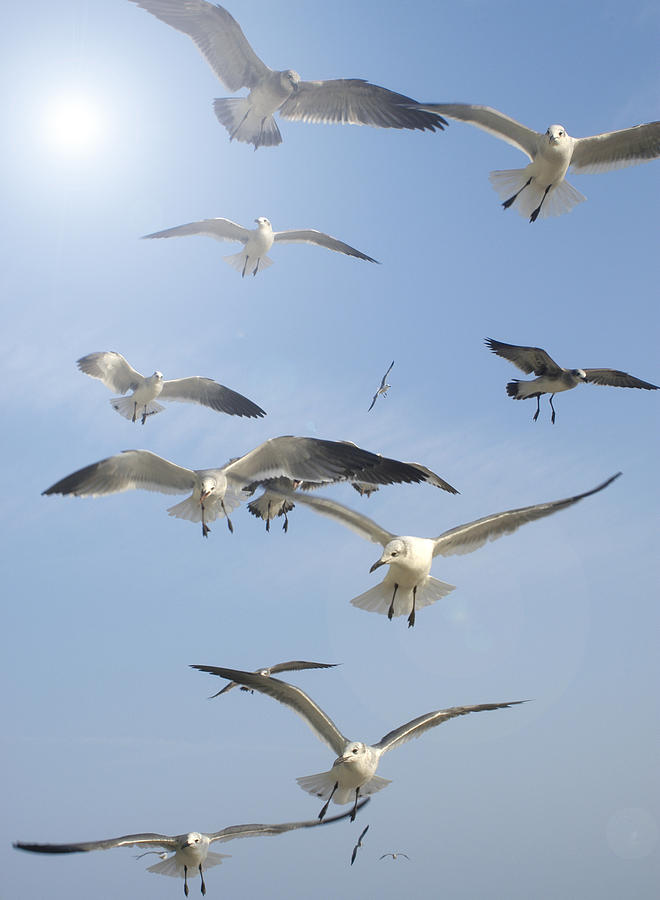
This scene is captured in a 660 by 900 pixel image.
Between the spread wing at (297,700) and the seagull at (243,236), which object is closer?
the spread wing at (297,700)

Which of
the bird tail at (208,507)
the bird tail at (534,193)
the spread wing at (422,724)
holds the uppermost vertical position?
the bird tail at (534,193)

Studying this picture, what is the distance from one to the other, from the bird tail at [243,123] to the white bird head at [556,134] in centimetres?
424

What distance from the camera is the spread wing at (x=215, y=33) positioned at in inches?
463

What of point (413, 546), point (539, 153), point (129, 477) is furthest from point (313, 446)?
point (539, 153)

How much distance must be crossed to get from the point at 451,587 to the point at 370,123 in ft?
24.5

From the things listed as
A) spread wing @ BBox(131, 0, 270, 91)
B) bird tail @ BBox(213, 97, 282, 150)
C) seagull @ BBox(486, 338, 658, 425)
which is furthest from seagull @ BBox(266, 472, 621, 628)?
spread wing @ BBox(131, 0, 270, 91)

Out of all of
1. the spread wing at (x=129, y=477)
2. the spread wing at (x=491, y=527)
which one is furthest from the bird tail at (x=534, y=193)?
the spread wing at (x=129, y=477)

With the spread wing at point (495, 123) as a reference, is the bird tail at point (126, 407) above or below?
below

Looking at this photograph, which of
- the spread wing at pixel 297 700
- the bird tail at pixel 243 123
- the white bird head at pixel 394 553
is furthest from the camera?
the bird tail at pixel 243 123

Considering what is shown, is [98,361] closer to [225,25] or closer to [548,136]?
[225,25]

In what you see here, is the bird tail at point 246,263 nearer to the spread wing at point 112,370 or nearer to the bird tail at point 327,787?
the spread wing at point 112,370

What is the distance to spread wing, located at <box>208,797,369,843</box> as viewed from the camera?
953 cm

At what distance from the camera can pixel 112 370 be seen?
1262 cm

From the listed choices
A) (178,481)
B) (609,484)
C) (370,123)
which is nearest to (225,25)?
(370,123)
